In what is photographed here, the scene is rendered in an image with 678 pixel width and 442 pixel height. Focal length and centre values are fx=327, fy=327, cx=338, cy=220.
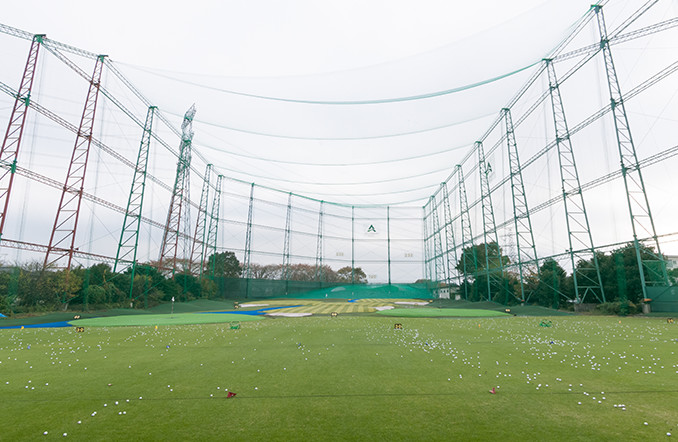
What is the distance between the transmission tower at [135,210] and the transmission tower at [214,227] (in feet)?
50.7

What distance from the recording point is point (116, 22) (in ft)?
42.2

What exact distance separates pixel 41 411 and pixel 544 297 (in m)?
31.9

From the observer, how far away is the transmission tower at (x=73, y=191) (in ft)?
69.3

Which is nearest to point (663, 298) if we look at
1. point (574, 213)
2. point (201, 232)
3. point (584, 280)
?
point (584, 280)

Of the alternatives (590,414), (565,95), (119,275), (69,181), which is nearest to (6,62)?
(69,181)

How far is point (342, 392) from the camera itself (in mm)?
4707

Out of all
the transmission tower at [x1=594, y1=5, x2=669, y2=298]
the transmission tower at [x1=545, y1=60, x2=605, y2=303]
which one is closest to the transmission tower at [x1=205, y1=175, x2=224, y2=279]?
the transmission tower at [x1=545, y1=60, x2=605, y2=303]

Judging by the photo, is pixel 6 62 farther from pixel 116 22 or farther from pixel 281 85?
pixel 281 85

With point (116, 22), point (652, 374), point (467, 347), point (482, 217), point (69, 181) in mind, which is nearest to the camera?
point (652, 374)

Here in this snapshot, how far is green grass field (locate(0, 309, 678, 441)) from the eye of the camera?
3.44m

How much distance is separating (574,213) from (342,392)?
25.7m

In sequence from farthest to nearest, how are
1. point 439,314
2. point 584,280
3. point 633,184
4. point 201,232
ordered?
point 201,232
point 584,280
point 439,314
point 633,184

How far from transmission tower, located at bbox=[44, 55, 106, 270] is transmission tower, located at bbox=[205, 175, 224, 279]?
70.2 ft

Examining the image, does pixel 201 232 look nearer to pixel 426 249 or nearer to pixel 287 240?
pixel 287 240
